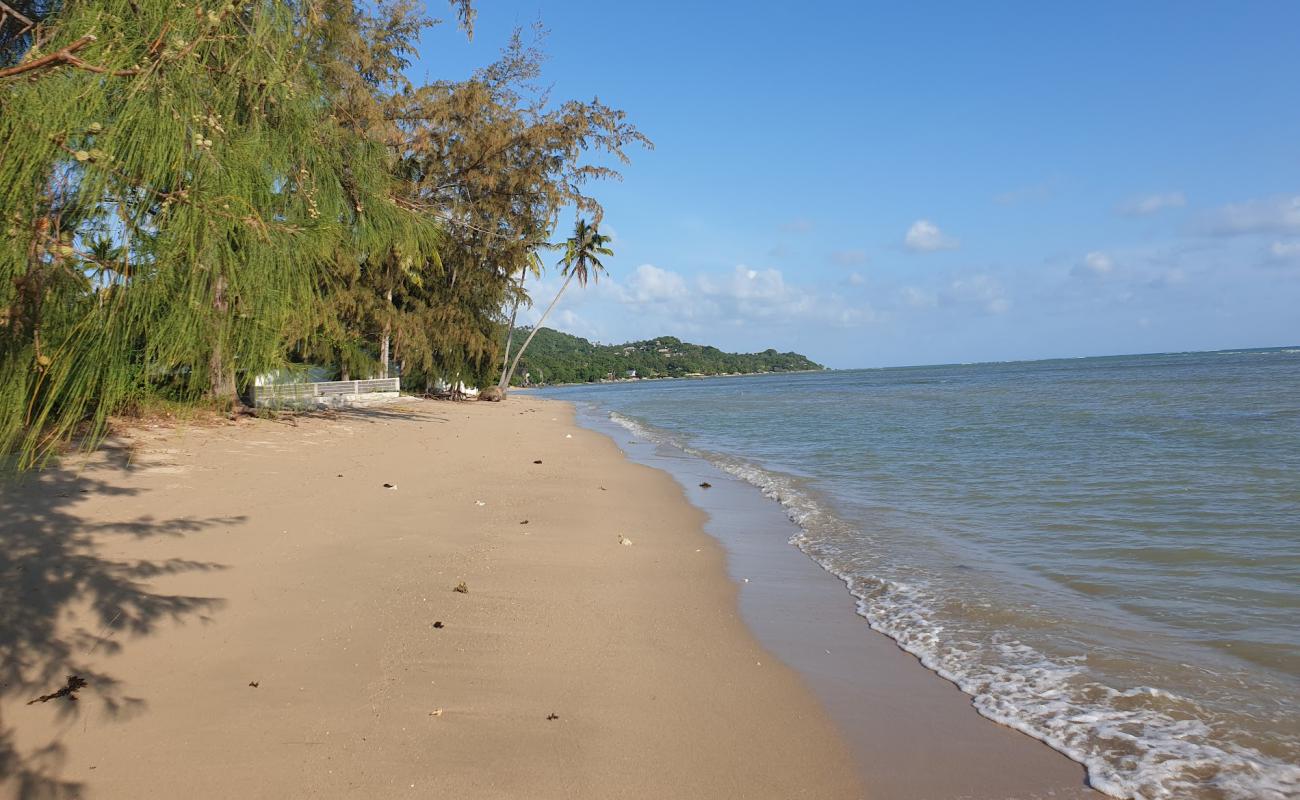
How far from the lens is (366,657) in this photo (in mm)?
3727

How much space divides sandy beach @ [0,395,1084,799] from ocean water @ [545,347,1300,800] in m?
0.38

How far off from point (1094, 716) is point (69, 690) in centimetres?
470

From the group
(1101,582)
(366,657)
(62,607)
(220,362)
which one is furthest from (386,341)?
(220,362)

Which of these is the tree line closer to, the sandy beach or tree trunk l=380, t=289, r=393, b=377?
the sandy beach

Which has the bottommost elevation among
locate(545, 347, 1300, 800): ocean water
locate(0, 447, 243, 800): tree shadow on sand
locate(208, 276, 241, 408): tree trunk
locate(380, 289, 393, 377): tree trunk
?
locate(545, 347, 1300, 800): ocean water

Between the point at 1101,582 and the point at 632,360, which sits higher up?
the point at 632,360

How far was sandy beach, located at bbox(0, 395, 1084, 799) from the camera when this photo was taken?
2816 millimetres

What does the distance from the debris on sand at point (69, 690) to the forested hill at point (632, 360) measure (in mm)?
90581

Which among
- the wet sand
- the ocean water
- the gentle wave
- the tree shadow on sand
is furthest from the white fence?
the gentle wave

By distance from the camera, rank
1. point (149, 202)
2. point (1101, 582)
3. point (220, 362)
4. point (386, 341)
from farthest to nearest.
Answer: point (386, 341), point (1101, 582), point (220, 362), point (149, 202)

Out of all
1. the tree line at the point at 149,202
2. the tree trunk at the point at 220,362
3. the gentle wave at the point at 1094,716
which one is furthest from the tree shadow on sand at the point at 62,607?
the gentle wave at the point at 1094,716

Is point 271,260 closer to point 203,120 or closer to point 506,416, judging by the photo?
point 203,120

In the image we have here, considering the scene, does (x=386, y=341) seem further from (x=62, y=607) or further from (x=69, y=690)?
(x=69, y=690)

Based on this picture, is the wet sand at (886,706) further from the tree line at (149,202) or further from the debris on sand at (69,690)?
the debris on sand at (69,690)
